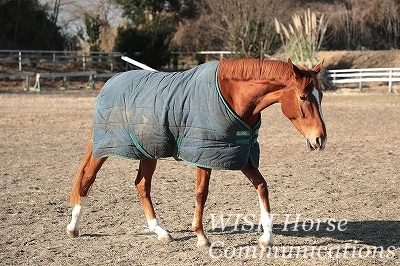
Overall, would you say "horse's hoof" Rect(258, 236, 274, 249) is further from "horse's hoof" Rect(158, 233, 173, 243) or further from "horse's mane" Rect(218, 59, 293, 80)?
"horse's mane" Rect(218, 59, 293, 80)

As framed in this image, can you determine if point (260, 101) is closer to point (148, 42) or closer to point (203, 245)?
point (203, 245)

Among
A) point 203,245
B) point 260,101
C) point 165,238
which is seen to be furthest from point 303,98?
point 165,238

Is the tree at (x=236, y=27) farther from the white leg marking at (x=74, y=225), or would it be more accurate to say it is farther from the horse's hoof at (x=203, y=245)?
the horse's hoof at (x=203, y=245)

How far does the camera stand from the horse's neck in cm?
560

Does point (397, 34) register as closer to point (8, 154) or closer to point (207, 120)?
point (8, 154)

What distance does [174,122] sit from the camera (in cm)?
580

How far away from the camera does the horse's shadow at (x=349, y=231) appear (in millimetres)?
5929

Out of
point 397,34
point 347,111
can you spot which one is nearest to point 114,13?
point 397,34

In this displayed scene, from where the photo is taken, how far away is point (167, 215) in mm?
6984

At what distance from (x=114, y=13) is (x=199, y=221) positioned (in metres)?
44.5

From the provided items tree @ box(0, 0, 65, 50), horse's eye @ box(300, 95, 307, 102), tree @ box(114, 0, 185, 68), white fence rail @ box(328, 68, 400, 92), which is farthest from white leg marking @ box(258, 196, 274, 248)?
tree @ box(0, 0, 65, 50)

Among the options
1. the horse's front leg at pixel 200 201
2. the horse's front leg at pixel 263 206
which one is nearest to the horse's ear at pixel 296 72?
the horse's front leg at pixel 263 206

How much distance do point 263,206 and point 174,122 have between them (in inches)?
40.8

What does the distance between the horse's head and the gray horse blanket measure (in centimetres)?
46
